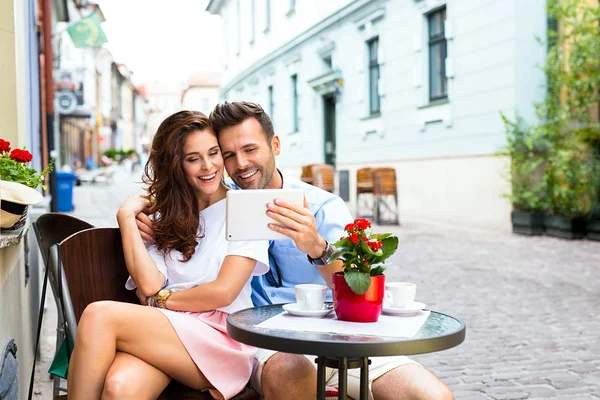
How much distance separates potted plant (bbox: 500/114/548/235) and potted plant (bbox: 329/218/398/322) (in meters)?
9.67

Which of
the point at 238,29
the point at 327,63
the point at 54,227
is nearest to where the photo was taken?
the point at 54,227

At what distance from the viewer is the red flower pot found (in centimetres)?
221

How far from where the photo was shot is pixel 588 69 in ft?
36.1

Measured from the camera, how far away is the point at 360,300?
2221 millimetres

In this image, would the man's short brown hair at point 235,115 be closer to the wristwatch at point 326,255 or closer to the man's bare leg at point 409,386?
the wristwatch at point 326,255

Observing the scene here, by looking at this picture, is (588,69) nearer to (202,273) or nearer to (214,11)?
(202,273)

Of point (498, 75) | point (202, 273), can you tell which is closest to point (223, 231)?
point (202, 273)

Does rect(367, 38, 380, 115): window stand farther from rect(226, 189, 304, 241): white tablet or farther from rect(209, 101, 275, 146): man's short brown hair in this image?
rect(226, 189, 304, 241): white tablet

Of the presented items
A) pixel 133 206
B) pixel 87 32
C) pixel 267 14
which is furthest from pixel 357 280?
pixel 267 14

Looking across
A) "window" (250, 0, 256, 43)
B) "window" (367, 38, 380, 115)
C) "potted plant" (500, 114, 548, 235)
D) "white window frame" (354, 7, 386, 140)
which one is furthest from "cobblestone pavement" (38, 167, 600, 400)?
"window" (250, 0, 256, 43)

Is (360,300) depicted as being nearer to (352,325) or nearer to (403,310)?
(352,325)

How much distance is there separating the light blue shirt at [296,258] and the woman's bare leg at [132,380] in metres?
0.71

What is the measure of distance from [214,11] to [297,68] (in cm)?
1389

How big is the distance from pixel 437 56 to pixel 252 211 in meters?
12.7
